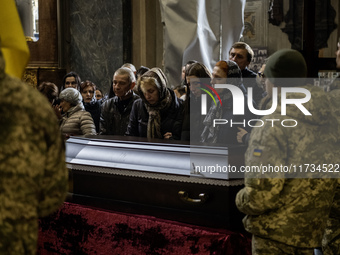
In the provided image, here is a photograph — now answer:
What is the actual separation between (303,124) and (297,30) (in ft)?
38.9

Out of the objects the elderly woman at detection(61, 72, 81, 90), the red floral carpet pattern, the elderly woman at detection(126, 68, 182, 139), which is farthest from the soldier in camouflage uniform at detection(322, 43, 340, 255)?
the elderly woman at detection(61, 72, 81, 90)

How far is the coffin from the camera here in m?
3.03

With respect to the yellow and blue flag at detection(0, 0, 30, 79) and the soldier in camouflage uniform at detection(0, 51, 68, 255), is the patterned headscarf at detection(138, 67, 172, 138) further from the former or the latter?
the soldier in camouflage uniform at detection(0, 51, 68, 255)

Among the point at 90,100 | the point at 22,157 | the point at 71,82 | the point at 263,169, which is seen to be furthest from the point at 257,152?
the point at 71,82

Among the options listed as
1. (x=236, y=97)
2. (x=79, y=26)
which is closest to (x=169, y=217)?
(x=236, y=97)

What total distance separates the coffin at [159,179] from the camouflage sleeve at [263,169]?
0.69 m

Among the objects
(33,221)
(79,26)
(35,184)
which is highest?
(79,26)

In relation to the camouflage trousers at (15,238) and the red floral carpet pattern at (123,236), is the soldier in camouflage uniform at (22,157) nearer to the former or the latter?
the camouflage trousers at (15,238)

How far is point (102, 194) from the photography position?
3.54m

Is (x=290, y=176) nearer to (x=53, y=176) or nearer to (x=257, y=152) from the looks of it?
(x=257, y=152)

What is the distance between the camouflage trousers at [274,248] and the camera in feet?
7.81

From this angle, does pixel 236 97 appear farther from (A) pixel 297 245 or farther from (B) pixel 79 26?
(B) pixel 79 26

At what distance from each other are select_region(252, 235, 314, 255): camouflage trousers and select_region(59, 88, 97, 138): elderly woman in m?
2.35

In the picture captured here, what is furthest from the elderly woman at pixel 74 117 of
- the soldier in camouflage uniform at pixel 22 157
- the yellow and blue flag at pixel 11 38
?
the soldier in camouflage uniform at pixel 22 157
